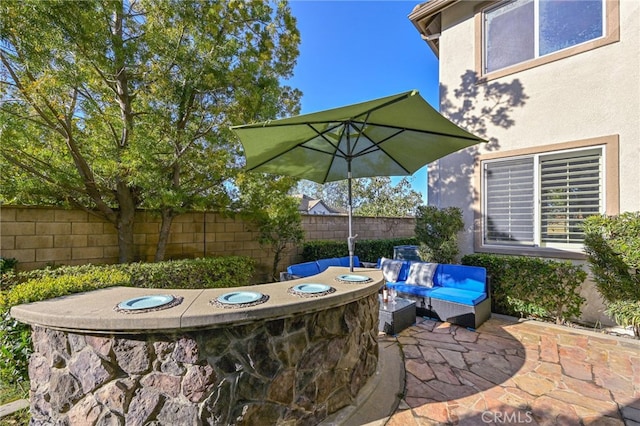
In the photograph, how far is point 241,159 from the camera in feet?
20.3

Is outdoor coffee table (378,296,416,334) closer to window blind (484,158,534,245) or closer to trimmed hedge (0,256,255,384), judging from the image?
window blind (484,158,534,245)

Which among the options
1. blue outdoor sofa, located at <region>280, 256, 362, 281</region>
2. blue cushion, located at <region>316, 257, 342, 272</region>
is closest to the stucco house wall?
blue cushion, located at <region>316, 257, 342, 272</region>

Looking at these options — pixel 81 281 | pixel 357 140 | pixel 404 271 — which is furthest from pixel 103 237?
pixel 404 271

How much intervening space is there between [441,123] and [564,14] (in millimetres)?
5258

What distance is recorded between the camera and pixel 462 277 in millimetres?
5652

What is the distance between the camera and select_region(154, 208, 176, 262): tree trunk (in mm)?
5625

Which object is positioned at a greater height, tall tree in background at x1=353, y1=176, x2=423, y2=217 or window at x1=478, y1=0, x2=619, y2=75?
window at x1=478, y1=0, x2=619, y2=75

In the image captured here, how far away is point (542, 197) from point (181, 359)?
693 centimetres

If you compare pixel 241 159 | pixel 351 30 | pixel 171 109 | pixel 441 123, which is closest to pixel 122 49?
pixel 171 109

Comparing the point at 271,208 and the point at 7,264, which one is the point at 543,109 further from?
the point at 7,264

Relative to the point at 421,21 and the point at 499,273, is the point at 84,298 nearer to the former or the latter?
the point at 499,273

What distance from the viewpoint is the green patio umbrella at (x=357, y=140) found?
2951mm

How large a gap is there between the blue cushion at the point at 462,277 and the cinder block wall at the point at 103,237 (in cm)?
397

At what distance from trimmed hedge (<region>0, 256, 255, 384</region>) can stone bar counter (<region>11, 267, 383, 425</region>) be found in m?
0.72
